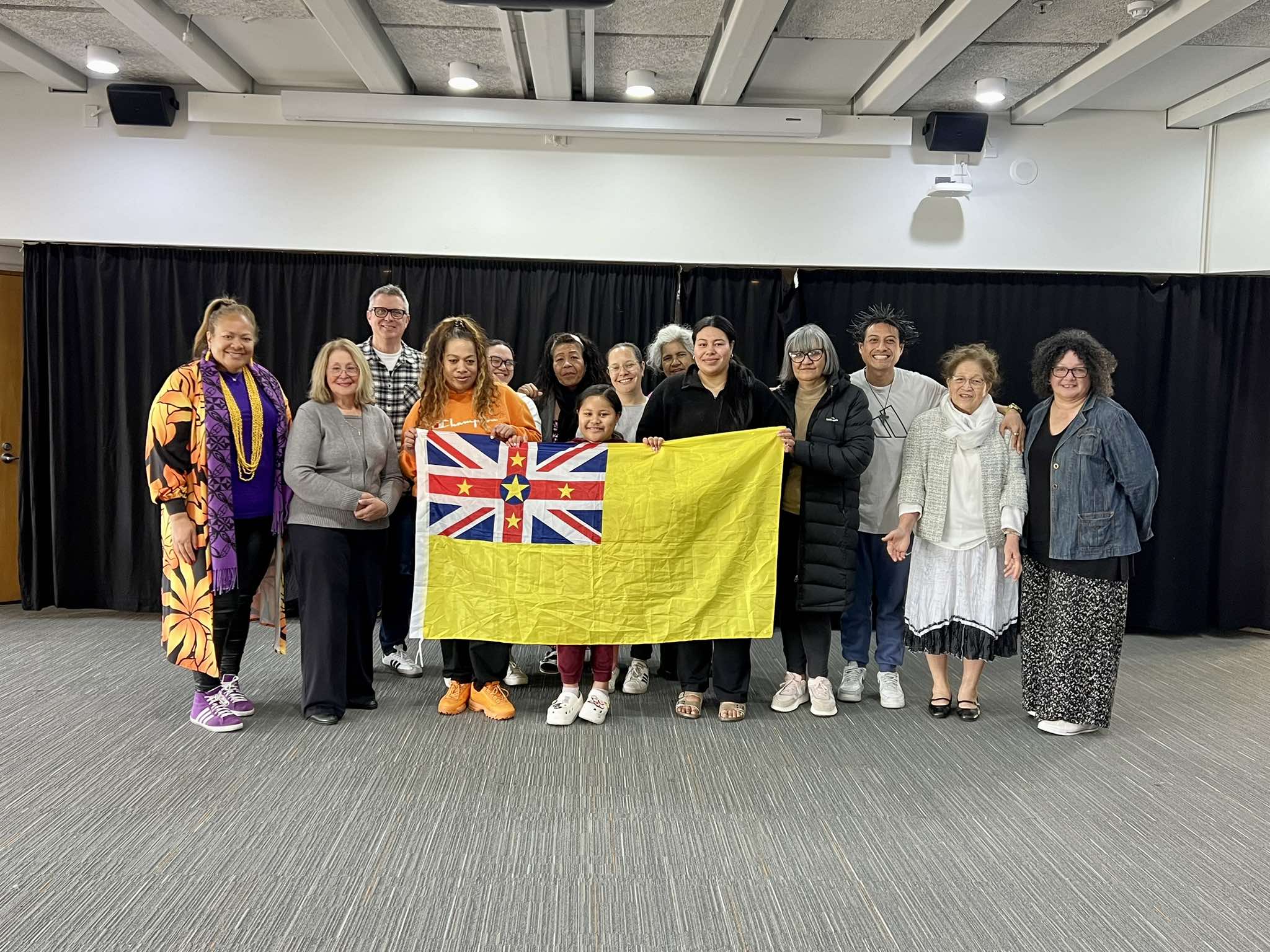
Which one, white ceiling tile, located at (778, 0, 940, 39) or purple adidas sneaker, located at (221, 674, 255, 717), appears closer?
purple adidas sneaker, located at (221, 674, 255, 717)

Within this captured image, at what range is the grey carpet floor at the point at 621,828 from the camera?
2021 millimetres

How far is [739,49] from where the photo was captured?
3871 millimetres

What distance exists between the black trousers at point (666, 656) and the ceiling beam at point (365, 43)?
2913 millimetres

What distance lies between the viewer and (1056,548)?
3.26 metres

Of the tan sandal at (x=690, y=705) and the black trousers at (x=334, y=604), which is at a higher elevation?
the black trousers at (x=334, y=604)

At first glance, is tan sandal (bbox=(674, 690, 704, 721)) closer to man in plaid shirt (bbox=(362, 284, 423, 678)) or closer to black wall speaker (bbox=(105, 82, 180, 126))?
man in plaid shirt (bbox=(362, 284, 423, 678))

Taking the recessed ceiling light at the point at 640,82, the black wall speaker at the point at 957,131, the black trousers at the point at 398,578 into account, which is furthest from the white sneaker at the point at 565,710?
the black wall speaker at the point at 957,131

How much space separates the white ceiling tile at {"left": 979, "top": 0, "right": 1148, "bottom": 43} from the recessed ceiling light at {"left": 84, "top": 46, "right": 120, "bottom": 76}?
4.08 meters

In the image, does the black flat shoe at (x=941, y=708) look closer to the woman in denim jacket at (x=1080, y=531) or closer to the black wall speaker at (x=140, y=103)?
the woman in denim jacket at (x=1080, y=531)

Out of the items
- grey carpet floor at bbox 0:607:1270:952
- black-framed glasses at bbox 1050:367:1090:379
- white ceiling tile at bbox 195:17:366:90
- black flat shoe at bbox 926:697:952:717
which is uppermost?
white ceiling tile at bbox 195:17:366:90

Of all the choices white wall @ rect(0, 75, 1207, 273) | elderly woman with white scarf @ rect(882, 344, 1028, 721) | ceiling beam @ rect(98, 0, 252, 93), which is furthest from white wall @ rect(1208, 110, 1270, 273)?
ceiling beam @ rect(98, 0, 252, 93)

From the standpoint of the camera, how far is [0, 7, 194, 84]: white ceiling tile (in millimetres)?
3842

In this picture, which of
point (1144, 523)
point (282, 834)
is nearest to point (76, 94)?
point (282, 834)

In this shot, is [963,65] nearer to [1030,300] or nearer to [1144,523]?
[1030,300]
